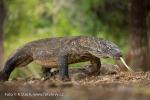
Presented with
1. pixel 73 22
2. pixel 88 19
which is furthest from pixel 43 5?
pixel 88 19

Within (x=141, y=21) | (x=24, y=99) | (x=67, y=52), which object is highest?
(x=141, y=21)

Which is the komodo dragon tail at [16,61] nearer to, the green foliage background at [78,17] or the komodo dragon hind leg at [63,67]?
the komodo dragon hind leg at [63,67]

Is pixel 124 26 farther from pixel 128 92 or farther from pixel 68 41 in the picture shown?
pixel 128 92

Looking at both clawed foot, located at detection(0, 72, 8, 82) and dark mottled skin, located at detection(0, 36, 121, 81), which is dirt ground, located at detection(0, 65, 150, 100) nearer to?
dark mottled skin, located at detection(0, 36, 121, 81)

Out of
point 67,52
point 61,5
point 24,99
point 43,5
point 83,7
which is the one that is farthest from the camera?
point 43,5

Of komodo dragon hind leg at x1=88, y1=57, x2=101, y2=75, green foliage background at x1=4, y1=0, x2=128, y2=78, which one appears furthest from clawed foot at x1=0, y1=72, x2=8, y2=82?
green foliage background at x1=4, y1=0, x2=128, y2=78

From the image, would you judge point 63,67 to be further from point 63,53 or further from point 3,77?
point 3,77
